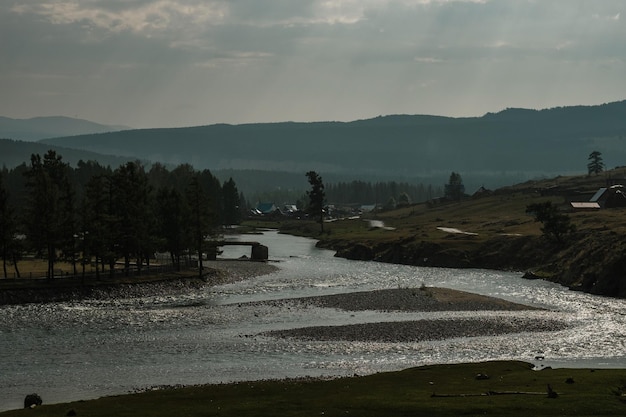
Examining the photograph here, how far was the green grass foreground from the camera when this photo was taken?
160ft

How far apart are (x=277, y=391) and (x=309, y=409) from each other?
710 centimetres

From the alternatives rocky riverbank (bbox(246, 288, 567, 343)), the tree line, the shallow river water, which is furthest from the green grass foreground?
the tree line

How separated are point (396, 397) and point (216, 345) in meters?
29.8

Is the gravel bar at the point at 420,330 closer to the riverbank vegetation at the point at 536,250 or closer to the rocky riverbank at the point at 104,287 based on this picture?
the riverbank vegetation at the point at 536,250

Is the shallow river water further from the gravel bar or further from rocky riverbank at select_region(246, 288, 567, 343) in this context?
rocky riverbank at select_region(246, 288, 567, 343)

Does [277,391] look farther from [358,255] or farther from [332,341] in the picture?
[358,255]

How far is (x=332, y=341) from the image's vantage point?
267 feet

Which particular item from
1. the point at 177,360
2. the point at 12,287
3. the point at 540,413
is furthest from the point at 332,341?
the point at 12,287

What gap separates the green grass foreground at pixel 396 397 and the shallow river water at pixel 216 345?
5.84 m

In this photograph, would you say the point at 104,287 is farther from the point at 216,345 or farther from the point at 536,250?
the point at 536,250

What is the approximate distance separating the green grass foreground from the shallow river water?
5.84 meters

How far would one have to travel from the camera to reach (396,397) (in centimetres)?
5303

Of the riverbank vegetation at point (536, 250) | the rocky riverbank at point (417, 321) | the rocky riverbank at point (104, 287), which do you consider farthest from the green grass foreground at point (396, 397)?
the riverbank vegetation at point (536, 250)

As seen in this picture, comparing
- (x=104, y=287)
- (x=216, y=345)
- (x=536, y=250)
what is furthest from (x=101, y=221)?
(x=536, y=250)
